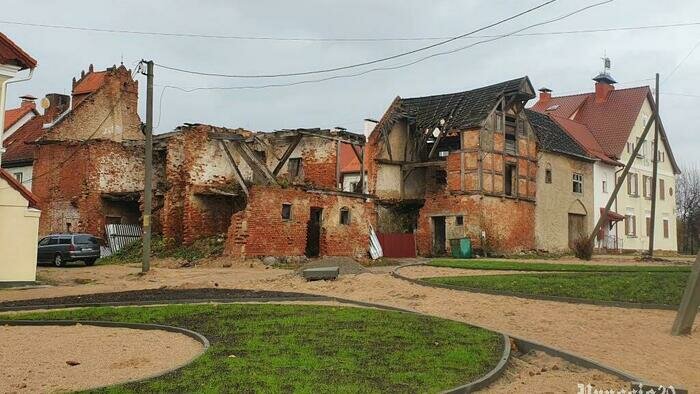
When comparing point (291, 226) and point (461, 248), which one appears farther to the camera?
point (461, 248)

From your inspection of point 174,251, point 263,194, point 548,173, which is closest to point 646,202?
point 548,173

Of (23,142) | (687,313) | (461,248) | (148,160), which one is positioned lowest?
(687,313)

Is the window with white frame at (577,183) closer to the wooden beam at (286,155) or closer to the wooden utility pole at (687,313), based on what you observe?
the wooden beam at (286,155)

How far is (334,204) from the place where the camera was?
32906mm

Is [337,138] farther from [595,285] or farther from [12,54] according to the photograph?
[595,285]

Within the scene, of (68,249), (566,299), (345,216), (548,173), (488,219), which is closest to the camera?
(566,299)

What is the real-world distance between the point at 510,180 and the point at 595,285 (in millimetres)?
25095

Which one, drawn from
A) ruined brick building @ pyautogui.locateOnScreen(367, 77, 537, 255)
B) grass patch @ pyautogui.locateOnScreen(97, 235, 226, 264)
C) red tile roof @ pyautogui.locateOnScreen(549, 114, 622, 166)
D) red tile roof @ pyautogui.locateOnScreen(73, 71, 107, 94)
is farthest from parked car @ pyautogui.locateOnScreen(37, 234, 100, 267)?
red tile roof @ pyautogui.locateOnScreen(549, 114, 622, 166)

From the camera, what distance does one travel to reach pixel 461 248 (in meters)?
37.1

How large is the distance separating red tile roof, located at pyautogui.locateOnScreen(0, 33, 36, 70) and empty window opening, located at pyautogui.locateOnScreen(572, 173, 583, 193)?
120 feet

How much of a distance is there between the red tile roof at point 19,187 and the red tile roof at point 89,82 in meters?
23.2

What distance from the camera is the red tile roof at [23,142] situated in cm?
4169

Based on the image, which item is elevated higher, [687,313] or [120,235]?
[120,235]

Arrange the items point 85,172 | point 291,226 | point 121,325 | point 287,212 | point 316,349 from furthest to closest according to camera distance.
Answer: point 85,172, point 287,212, point 291,226, point 121,325, point 316,349
